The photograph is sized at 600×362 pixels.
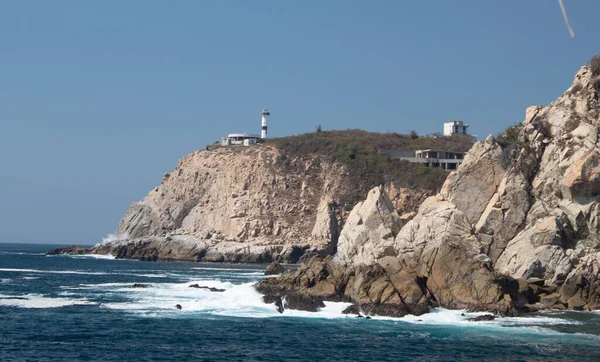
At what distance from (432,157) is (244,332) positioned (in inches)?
2831

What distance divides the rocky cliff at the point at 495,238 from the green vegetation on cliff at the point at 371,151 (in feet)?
142

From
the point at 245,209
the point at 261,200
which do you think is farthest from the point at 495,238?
the point at 261,200

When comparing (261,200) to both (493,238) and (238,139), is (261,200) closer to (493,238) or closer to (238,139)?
(238,139)

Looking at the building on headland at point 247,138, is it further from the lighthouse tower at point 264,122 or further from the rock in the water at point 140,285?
the rock in the water at point 140,285

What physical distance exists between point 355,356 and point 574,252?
58.8 feet

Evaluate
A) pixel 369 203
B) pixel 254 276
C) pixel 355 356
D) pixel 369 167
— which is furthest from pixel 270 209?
pixel 355 356

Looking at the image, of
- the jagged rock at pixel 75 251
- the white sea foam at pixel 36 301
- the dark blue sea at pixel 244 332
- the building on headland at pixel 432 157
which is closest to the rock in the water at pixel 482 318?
the dark blue sea at pixel 244 332

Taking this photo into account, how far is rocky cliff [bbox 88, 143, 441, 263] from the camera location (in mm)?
86125

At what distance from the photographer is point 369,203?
153 ft

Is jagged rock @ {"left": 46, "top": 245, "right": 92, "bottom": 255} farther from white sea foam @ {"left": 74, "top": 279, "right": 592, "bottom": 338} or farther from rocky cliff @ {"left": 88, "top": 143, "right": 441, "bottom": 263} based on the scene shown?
white sea foam @ {"left": 74, "top": 279, "right": 592, "bottom": 338}

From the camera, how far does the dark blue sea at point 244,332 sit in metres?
27.3

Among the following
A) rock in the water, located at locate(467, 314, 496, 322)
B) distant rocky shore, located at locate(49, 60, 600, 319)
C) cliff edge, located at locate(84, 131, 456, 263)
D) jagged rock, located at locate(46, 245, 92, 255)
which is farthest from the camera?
jagged rock, located at locate(46, 245, 92, 255)

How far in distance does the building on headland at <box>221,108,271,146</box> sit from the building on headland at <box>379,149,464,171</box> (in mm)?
18426

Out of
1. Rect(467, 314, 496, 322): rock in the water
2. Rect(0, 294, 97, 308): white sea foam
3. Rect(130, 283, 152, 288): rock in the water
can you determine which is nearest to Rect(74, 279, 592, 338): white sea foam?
Rect(467, 314, 496, 322): rock in the water
